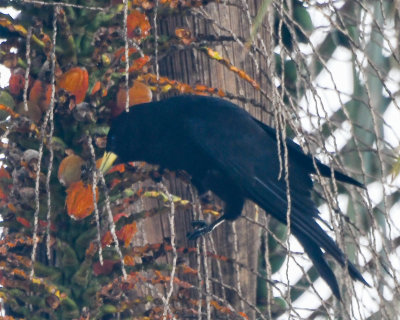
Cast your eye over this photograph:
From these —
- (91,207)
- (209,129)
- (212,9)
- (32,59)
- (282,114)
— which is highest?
(212,9)

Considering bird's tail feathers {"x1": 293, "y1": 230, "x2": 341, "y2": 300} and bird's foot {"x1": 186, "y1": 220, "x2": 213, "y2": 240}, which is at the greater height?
bird's foot {"x1": 186, "y1": 220, "x2": 213, "y2": 240}

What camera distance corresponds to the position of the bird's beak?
2.08 metres

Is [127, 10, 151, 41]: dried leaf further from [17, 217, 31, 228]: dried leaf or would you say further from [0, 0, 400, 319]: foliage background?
[17, 217, 31, 228]: dried leaf

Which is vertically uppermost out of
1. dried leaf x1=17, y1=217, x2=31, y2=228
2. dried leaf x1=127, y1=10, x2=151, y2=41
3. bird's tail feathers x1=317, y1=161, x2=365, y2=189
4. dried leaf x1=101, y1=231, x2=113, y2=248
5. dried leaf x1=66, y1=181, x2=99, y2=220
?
dried leaf x1=127, y1=10, x2=151, y2=41

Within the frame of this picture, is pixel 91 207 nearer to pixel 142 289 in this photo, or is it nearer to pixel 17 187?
pixel 17 187

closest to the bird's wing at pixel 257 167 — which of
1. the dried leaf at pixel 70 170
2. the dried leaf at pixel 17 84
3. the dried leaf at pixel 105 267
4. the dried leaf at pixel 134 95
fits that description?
the dried leaf at pixel 134 95

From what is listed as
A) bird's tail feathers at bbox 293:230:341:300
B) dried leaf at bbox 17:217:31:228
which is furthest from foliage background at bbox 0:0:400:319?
bird's tail feathers at bbox 293:230:341:300

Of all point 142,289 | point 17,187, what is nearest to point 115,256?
point 17,187

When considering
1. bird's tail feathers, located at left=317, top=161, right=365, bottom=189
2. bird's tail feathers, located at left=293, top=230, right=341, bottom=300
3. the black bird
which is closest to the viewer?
bird's tail feathers, located at left=317, top=161, right=365, bottom=189

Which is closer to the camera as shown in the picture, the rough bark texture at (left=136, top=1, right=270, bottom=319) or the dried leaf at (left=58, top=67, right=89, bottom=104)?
the dried leaf at (left=58, top=67, right=89, bottom=104)

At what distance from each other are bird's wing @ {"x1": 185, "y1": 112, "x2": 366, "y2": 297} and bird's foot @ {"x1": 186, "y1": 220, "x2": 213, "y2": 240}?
25cm

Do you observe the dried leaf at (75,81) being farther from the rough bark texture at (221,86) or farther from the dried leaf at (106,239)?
the rough bark texture at (221,86)

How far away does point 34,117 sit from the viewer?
1936 millimetres

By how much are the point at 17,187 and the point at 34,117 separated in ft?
0.59
